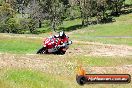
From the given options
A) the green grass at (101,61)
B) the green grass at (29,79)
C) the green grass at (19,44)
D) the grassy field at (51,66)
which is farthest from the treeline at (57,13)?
the green grass at (29,79)

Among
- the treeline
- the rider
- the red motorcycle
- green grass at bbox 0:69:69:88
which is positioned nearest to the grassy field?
green grass at bbox 0:69:69:88

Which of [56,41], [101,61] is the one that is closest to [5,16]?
[56,41]

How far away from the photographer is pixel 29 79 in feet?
71.8

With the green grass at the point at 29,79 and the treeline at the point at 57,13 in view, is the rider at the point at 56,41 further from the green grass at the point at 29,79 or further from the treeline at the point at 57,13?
the treeline at the point at 57,13

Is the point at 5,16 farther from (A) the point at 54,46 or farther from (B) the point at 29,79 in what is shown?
(B) the point at 29,79

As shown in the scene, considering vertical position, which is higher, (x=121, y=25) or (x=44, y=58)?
(x=44, y=58)

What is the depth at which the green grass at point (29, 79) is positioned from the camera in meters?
20.9

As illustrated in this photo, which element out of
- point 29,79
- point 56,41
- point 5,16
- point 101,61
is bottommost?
point 5,16

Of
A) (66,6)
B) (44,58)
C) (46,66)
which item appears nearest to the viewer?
(46,66)

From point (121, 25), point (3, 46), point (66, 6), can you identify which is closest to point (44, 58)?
point (3, 46)

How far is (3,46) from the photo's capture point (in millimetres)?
45562

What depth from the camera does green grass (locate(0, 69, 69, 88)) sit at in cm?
2092

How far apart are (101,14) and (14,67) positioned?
10554cm

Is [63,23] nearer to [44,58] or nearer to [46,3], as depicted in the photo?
[46,3]
